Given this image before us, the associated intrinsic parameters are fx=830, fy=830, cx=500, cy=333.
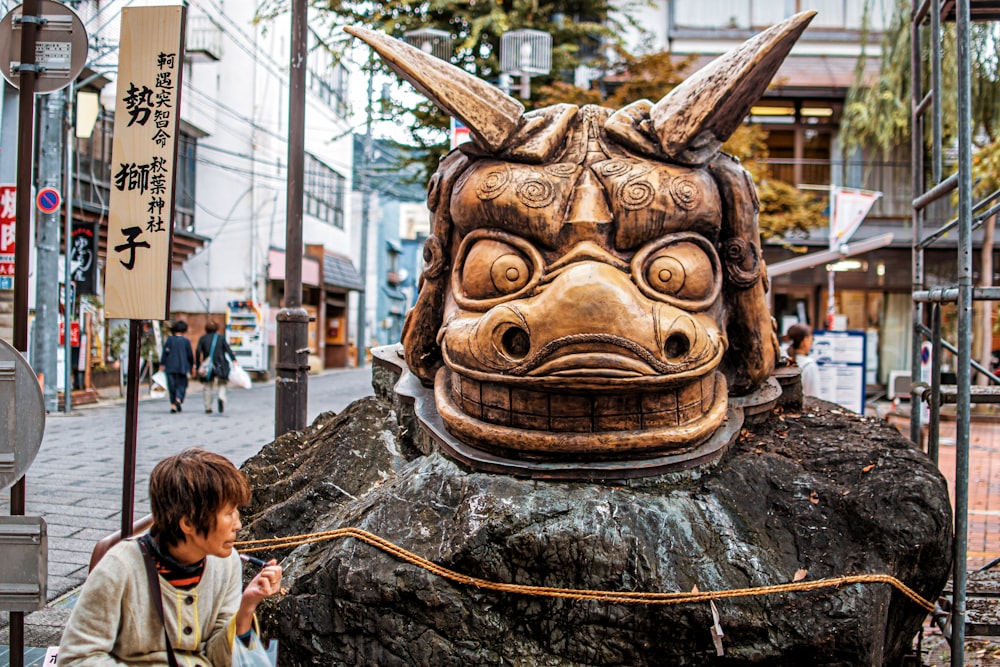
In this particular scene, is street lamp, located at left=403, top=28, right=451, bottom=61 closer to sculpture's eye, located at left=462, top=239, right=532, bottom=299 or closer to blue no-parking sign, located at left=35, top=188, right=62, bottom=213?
blue no-parking sign, located at left=35, top=188, right=62, bottom=213

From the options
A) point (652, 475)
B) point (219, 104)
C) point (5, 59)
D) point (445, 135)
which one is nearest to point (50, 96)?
point (445, 135)

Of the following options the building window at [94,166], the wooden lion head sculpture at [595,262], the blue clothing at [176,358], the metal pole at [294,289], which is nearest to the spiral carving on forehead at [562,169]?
the wooden lion head sculpture at [595,262]

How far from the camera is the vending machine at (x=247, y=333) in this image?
20.1 m

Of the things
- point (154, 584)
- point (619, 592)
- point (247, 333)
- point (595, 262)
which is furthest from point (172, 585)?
point (247, 333)

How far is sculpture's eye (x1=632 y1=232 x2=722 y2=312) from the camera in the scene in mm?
2859

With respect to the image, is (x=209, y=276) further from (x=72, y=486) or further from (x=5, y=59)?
(x=5, y=59)

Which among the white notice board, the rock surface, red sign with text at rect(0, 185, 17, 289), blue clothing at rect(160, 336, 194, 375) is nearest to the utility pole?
blue clothing at rect(160, 336, 194, 375)

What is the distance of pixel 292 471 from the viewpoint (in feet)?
12.8

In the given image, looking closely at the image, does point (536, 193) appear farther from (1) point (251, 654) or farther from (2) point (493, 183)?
(1) point (251, 654)

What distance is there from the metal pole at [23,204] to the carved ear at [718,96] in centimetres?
213

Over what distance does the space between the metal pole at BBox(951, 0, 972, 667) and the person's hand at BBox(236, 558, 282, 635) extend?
2.54 metres

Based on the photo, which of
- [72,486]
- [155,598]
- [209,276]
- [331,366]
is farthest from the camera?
[331,366]

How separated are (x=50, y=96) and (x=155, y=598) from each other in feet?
38.4

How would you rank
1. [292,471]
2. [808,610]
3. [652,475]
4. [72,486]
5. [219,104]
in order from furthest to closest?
[219,104], [72,486], [292,471], [652,475], [808,610]
